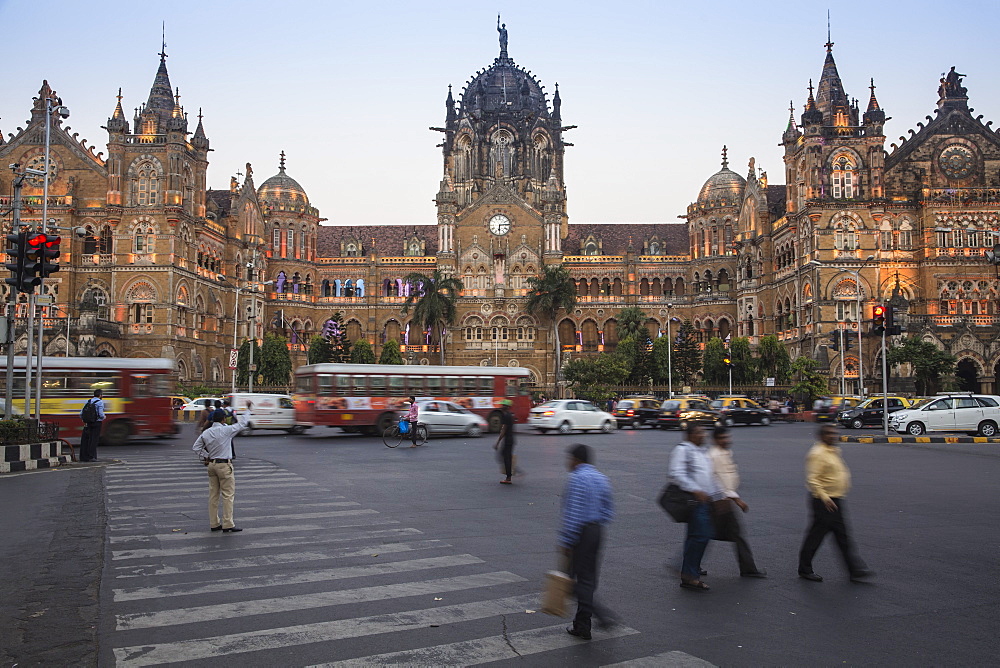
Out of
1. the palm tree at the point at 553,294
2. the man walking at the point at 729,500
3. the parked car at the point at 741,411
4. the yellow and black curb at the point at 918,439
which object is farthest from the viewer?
the palm tree at the point at 553,294

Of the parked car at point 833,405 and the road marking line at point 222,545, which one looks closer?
the road marking line at point 222,545

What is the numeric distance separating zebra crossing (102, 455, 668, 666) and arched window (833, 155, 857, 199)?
186 feet

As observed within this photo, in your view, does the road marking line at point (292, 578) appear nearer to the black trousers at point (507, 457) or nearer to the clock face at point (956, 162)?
the black trousers at point (507, 457)

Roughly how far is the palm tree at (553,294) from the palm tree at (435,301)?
259 inches

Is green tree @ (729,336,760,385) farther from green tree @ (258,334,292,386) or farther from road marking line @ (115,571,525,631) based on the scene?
road marking line @ (115,571,525,631)

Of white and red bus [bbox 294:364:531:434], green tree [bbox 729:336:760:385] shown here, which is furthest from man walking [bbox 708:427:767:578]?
green tree [bbox 729:336:760:385]

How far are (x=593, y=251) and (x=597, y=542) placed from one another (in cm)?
7693

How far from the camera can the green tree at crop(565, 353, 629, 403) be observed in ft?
203

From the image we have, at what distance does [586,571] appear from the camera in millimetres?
7332

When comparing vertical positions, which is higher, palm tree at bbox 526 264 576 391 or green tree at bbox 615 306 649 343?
palm tree at bbox 526 264 576 391

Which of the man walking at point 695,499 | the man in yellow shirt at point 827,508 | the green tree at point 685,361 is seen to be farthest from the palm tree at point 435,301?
the man walking at point 695,499

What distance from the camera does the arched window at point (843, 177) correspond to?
61.6m

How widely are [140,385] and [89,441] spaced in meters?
6.25

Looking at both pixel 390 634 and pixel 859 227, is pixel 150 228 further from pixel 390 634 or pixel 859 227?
pixel 390 634
